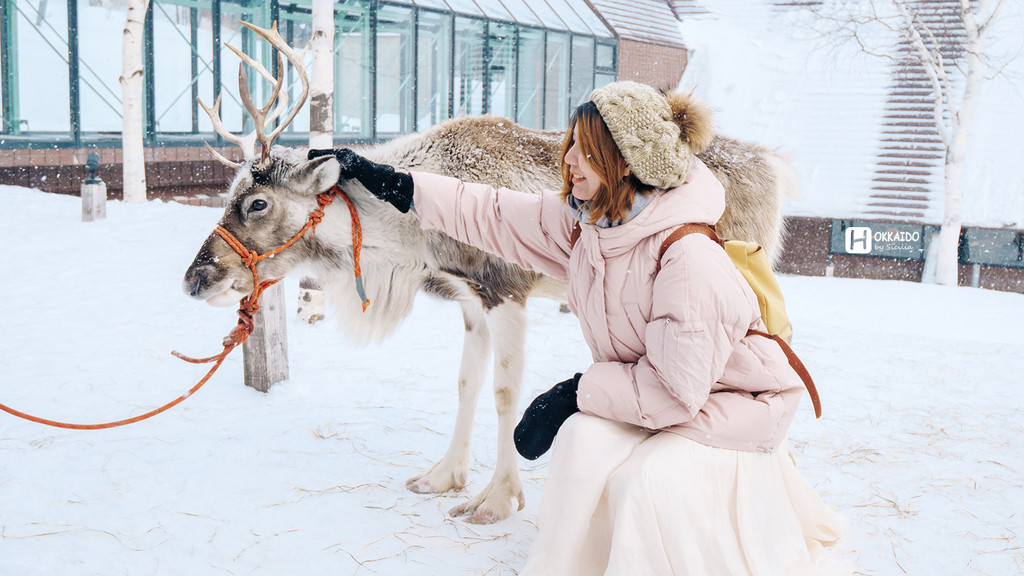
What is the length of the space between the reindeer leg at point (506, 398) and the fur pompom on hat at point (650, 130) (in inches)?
52.9

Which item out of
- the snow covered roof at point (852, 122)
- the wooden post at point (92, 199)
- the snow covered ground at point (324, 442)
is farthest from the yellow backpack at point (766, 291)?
the snow covered roof at point (852, 122)

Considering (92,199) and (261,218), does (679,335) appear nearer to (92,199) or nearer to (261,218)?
(261,218)

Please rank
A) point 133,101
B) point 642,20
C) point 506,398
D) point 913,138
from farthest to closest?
point 642,20 → point 913,138 → point 133,101 → point 506,398

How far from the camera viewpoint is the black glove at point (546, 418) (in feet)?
8.73

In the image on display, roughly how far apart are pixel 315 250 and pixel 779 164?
2.46 meters

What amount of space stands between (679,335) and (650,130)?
62cm

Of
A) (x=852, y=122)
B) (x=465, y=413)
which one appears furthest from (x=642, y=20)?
(x=465, y=413)

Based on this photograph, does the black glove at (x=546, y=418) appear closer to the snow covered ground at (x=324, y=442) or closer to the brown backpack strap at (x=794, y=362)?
the brown backpack strap at (x=794, y=362)

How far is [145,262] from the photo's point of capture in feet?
24.3

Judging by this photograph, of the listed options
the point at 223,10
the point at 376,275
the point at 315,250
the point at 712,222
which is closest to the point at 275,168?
the point at 315,250

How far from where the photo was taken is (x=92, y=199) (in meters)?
8.44

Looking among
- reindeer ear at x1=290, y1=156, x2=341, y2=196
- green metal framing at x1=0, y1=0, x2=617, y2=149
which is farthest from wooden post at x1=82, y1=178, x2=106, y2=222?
reindeer ear at x1=290, y1=156, x2=341, y2=196

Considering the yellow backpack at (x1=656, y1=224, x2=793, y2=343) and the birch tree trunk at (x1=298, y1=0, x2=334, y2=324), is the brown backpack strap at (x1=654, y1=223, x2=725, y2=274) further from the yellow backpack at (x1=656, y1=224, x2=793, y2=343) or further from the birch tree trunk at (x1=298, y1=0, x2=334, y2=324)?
the birch tree trunk at (x1=298, y1=0, x2=334, y2=324)

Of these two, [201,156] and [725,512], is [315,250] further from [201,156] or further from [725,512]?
[201,156]
